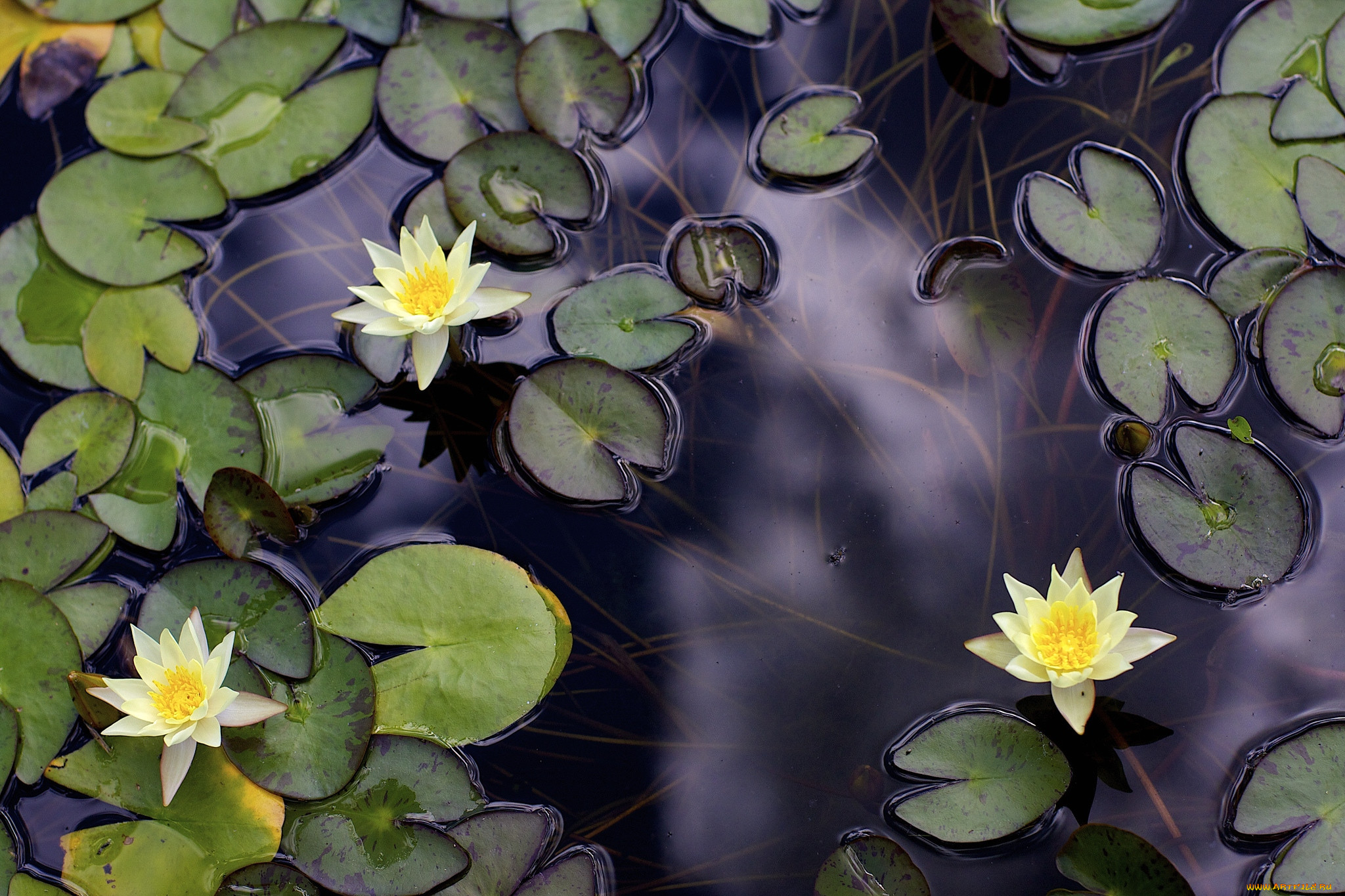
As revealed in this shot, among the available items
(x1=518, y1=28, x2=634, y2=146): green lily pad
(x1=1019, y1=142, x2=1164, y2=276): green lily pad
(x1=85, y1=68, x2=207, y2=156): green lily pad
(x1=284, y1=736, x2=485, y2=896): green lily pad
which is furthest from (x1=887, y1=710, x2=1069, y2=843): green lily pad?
(x1=85, y1=68, x2=207, y2=156): green lily pad

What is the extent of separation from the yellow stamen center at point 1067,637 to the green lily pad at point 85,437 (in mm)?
3013

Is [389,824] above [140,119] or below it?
below

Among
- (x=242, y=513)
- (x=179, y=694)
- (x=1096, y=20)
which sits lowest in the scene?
(x=179, y=694)

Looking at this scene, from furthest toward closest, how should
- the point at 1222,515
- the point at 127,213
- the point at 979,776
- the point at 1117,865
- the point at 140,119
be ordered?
the point at 140,119, the point at 127,213, the point at 1222,515, the point at 979,776, the point at 1117,865

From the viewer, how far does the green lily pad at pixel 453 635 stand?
7.92 feet

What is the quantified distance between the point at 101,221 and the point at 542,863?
277 centimetres

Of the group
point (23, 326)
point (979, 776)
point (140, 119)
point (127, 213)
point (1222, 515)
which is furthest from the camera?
point (140, 119)

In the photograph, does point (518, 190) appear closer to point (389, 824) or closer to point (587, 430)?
point (587, 430)

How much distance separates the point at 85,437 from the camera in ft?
8.89

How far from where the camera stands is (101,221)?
2.88 metres

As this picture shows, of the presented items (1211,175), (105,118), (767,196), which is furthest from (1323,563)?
(105,118)

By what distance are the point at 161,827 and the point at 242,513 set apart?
3.18 feet

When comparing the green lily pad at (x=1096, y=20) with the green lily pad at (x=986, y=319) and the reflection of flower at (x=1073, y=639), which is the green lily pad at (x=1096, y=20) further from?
the reflection of flower at (x=1073, y=639)

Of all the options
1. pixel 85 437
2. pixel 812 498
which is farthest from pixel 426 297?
pixel 812 498
